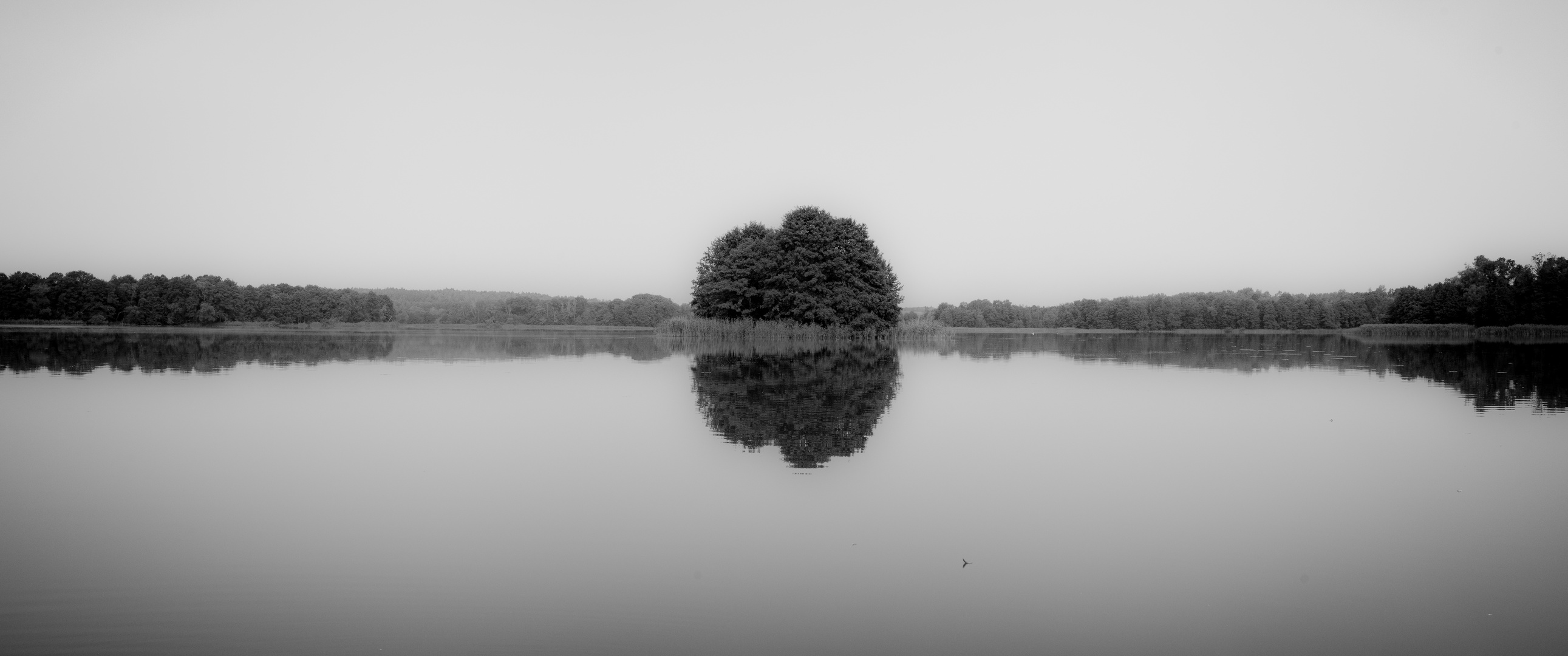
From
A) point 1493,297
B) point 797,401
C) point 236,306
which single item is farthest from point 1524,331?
point 236,306

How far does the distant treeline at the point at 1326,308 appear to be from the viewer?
6481 cm

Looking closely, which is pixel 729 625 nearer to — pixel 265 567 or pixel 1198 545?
pixel 265 567

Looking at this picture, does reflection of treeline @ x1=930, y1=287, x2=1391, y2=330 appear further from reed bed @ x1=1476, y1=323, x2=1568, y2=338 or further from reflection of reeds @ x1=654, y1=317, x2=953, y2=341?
reflection of reeds @ x1=654, y1=317, x2=953, y2=341

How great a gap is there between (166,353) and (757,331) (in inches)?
930

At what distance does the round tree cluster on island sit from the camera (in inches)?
1650

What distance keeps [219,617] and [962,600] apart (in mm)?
3370

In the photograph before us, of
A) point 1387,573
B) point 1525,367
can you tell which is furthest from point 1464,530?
point 1525,367

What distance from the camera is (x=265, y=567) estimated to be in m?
4.37

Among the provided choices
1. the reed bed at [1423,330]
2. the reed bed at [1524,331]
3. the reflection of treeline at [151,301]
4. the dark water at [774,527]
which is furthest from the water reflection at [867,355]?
the reflection of treeline at [151,301]

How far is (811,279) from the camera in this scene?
41.9 metres

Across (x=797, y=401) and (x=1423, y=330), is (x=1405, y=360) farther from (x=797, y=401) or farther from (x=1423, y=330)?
(x=1423, y=330)

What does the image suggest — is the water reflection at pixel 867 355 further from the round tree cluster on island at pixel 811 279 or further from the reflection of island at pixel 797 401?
the round tree cluster on island at pixel 811 279

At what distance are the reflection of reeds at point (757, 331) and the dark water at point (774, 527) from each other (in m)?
28.4

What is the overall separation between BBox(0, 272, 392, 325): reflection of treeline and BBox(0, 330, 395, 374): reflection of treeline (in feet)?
114
